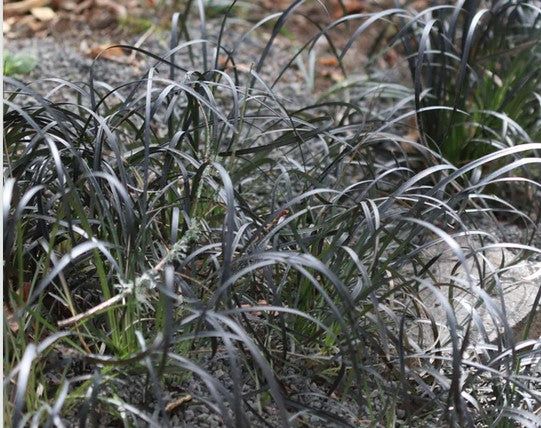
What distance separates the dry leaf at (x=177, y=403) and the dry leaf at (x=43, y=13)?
2805 millimetres

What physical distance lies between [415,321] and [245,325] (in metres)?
0.43

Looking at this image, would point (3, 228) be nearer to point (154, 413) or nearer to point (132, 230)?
point (132, 230)

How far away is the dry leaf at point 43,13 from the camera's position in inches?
179

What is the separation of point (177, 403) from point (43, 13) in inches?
113

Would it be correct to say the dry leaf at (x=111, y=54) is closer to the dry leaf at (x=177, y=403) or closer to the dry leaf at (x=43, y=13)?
the dry leaf at (x=43, y=13)

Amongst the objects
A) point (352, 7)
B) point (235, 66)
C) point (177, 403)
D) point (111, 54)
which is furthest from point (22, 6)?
point (177, 403)

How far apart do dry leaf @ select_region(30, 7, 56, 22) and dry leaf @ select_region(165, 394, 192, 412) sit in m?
2.80

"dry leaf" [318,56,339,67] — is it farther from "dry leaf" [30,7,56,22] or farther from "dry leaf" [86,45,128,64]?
"dry leaf" [30,7,56,22]

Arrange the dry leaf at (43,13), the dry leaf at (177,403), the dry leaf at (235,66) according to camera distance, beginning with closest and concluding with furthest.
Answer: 1. the dry leaf at (177,403)
2. the dry leaf at (235,66)
3. the dry leaf at (43,13)

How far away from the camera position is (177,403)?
216 cm

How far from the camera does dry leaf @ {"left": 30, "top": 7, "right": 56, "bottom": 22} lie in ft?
14.9

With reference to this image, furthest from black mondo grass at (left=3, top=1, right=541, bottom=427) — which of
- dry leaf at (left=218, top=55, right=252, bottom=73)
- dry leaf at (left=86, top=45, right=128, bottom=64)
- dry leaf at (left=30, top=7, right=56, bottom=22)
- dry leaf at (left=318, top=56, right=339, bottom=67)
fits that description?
dry leaf at (left=30, top=7, right=56, bottom=22)

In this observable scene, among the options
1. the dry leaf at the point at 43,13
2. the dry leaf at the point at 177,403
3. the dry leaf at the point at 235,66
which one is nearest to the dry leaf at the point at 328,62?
the dry leaf at the point at 235,66

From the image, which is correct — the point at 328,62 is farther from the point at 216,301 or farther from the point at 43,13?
the point at 216,301
